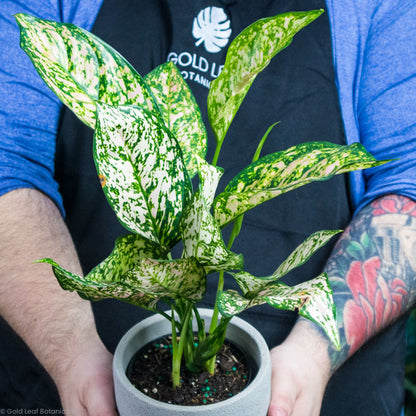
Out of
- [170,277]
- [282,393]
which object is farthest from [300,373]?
[170,277]

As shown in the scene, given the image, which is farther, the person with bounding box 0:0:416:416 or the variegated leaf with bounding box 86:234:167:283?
the person with bounding box 0:0:416:416

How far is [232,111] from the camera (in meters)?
0.37

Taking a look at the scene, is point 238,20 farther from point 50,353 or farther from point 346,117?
point 50,353

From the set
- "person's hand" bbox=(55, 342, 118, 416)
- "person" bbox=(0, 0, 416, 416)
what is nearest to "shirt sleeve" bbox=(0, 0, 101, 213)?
"person" bbox=(0, 0, 416, 416)

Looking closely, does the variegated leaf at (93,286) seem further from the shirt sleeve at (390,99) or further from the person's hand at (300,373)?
the shirt sleeve at (390,99)

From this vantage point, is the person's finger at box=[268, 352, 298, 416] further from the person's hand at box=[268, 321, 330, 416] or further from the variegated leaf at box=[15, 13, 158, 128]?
the variegated leaf at box=[15, 13, 158, 128]

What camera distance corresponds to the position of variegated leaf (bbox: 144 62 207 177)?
0.43 metres

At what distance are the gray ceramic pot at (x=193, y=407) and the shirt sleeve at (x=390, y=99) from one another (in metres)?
0.46

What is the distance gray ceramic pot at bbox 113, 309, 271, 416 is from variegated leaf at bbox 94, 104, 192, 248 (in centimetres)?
14

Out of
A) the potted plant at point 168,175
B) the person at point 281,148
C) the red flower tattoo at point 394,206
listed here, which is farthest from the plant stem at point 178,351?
the red flower tattoo at point 394,206

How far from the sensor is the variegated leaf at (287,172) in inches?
12.2

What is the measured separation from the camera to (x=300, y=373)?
1.86 feet

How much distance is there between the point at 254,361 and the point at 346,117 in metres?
0.54

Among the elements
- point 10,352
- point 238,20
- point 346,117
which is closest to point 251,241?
point 346,117
